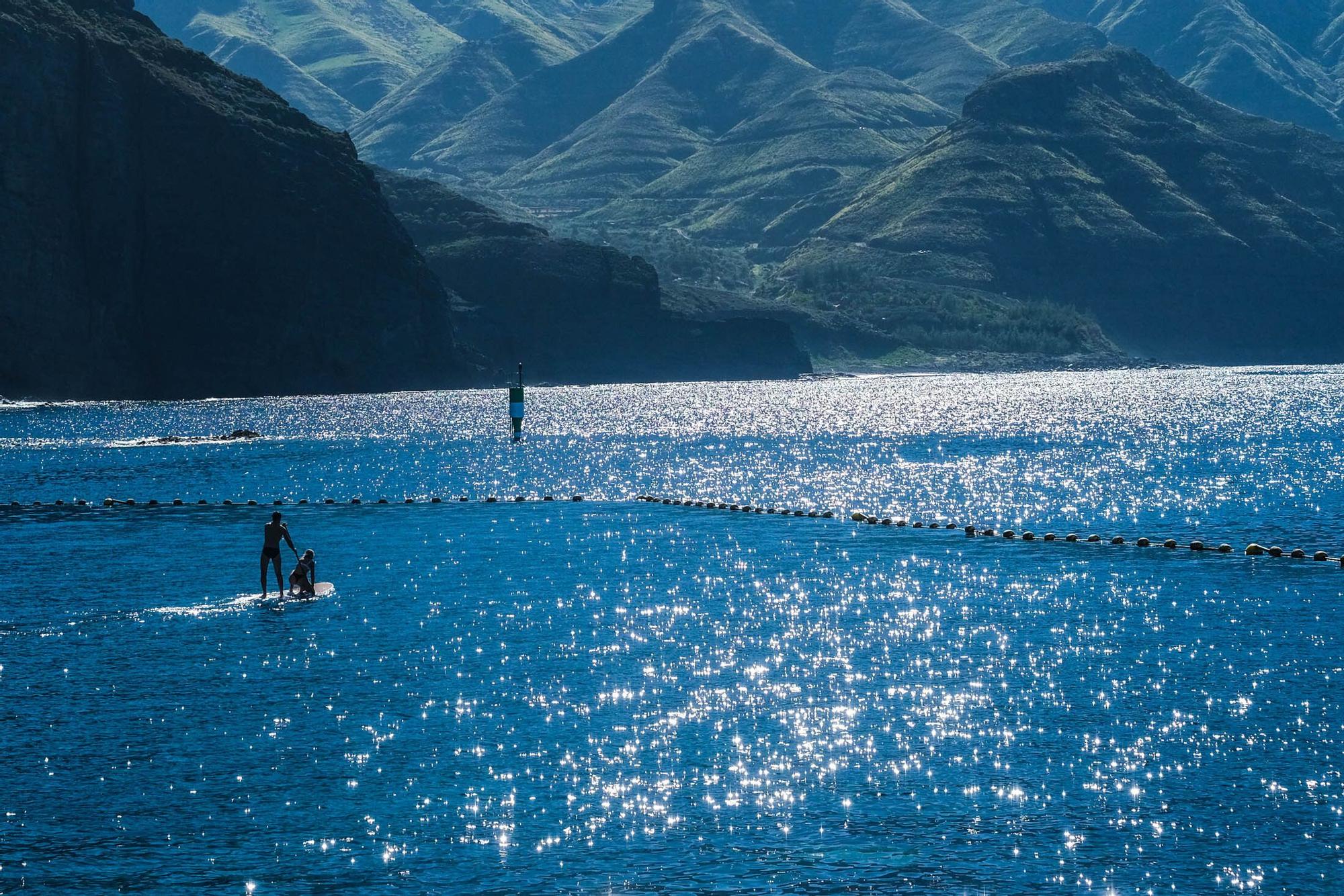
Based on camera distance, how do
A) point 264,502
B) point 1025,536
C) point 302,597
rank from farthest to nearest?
point 264,502 → point 1025,536 → point 302,597

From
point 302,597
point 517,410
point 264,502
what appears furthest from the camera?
Answer: point 517,410

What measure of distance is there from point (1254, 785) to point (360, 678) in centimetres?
2260

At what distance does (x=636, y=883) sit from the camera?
2542 cm

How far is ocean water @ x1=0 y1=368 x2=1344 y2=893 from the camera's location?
87.7ft

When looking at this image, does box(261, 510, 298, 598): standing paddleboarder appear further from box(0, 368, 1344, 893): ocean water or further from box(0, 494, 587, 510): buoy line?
box(0, 494, 587, 510): buoy line

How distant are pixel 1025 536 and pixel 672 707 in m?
37.9

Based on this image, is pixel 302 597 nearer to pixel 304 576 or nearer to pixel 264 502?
pixel 304 576

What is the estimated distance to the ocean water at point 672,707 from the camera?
87.7 feet

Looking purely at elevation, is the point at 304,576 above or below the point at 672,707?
above

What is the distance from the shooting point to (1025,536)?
7081 cm

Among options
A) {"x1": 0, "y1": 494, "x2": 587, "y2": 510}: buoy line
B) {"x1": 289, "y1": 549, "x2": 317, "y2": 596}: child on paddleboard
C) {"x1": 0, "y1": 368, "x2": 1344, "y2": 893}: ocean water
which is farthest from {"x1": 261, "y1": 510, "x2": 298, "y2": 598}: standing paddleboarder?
{"x1": 0, "y1": 494, "x2": 587, "y2": 510}: buoy line

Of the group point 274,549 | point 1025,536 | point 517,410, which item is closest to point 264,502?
point 274,549

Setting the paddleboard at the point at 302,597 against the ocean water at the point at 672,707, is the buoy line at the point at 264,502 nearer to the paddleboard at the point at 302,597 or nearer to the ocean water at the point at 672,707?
the ocean water at the point at 672,707

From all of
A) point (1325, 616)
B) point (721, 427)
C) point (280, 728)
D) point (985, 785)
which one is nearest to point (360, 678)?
point (280, 728)
